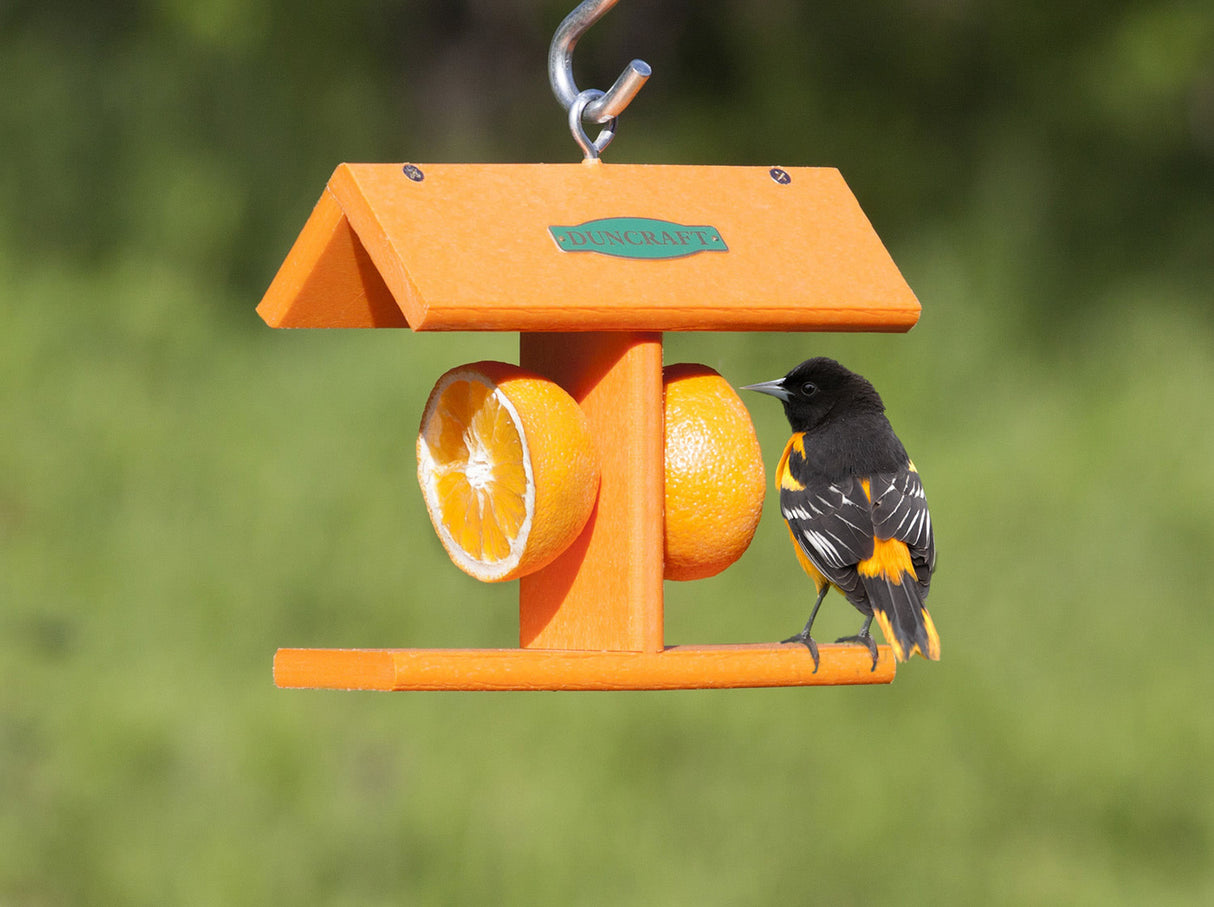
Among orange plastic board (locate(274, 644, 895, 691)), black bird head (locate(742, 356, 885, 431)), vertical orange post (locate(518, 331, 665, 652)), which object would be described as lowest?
orange plastic board (locate(274, 644, 895, 691))

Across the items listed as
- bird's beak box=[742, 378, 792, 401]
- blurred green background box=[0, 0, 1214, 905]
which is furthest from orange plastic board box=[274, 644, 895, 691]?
blurred green background box=[0, 0, 1214, 905]

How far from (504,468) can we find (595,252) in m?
0.45

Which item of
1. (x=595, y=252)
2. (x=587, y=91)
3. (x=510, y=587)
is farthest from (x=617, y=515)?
(x=510, y=587)

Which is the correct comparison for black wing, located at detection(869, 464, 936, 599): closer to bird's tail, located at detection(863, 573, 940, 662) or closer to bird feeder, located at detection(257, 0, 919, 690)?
bird's tail, located at detection(863, 573, 940, 662)

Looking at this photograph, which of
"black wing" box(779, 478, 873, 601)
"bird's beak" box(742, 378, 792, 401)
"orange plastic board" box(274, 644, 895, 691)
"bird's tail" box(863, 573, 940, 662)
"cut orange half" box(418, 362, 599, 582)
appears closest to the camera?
"orange plastic board" box(274, 644, 895, 691)

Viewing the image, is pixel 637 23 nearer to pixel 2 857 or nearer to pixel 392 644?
pixel 392 644

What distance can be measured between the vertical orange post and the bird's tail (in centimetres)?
46

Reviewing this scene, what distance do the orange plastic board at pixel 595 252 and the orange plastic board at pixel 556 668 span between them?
58cm

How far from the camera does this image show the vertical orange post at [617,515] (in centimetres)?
341

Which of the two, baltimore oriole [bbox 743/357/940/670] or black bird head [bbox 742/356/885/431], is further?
black bird head [bbox 742/356/885/431]

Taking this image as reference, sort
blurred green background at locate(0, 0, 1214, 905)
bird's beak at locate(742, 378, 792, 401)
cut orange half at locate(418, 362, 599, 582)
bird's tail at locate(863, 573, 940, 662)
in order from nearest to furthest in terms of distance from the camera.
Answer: cut orange half at locate(418, 362, 599, 582) → bird's tail at locate(863, 573, 940, 662) → bird's beak at locate(742, 378, 792, 401) → blurred green background at locate(0, 0, 1214, 905)

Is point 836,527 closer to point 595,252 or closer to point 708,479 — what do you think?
point 708,479

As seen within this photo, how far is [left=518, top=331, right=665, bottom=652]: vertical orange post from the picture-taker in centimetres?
341

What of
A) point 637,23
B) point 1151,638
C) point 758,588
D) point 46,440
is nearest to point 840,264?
point 758,588
